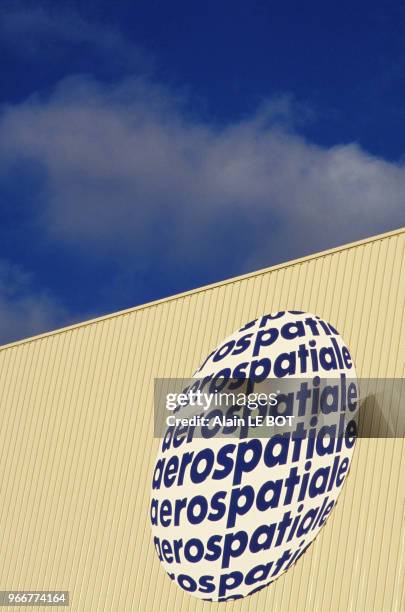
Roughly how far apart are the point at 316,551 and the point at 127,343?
30.0ft

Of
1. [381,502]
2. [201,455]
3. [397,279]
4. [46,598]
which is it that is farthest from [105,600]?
[397,279]

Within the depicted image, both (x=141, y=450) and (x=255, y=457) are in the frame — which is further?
(x=141, y=450)

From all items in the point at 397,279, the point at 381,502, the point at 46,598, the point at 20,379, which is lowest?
the point at 46,598

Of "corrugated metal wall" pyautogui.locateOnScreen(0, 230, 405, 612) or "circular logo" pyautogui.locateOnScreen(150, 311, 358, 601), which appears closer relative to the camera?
"corrugated metal wall" pyautogui.locateOnScreen(0, 230, 405, 612)

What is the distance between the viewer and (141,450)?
81.4ft

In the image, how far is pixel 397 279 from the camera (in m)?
21.2

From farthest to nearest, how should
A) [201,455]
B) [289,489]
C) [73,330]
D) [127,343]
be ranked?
[73,330] → [127,343] → [201,455] → [289,489]

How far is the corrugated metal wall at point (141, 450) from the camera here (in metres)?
19.5

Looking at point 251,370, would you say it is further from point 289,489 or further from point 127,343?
point 127,343

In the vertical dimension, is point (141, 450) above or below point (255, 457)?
below

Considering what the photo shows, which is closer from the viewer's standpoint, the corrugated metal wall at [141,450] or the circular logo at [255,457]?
the corrugated metal wall at [141,450]

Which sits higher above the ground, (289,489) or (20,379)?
(20,379)

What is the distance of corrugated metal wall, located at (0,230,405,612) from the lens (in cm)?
1952

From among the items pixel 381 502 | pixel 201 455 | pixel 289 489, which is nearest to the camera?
pixel 381 502
